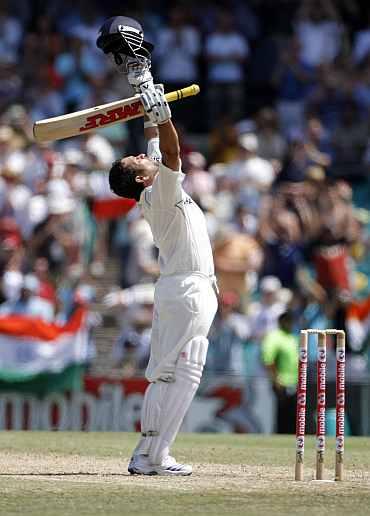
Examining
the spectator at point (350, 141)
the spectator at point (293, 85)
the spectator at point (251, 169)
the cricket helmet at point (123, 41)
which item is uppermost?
the spectator at point (293, 85)

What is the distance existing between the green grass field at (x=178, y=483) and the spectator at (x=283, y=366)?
8.74ft

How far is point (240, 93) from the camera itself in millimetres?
18375

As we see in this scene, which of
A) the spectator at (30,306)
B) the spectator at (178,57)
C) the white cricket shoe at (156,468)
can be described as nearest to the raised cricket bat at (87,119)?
the white cricket shoe at (156,468)

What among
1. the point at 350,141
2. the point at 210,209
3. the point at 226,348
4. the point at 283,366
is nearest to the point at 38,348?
the point at 226,348

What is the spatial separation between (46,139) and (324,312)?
6.72 metres

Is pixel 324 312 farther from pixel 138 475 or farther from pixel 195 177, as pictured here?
pixel 138 475

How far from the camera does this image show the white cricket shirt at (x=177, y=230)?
767 cm

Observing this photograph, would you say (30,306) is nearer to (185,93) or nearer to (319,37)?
(319,37)

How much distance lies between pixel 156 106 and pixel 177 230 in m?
0.77

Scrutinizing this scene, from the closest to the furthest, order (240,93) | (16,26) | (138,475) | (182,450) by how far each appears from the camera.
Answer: (138,475) < (182,450) < (240,93) < (16,26)

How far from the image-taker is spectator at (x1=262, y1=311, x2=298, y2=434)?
13.1 meters

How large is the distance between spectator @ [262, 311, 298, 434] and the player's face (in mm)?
5544

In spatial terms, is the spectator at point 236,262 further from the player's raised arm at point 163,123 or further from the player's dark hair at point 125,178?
the player's raised arm at point 163,123

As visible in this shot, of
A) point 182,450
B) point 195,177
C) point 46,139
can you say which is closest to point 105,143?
point 195,177
